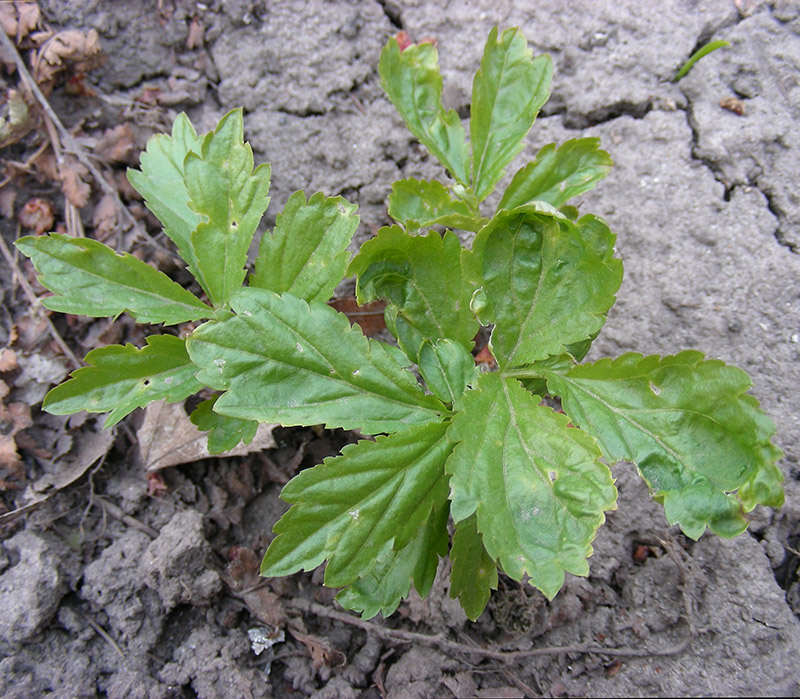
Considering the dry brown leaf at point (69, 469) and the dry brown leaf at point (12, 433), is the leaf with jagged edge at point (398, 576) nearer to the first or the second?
the dry brown leaf at point (69, 469)

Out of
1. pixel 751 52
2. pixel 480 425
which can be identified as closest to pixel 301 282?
pixel 480 425

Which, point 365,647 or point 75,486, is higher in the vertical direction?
point 75,486

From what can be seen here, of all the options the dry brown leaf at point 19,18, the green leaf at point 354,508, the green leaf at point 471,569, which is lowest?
the green leaf at point 471,569

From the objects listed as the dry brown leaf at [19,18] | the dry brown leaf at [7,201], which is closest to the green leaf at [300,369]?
the dry brown leaf at [7,201]

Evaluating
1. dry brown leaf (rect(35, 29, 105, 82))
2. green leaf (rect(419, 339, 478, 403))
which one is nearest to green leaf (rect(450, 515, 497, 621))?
green leaf (rect(419, 339, 478, 403))

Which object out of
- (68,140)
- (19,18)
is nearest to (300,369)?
(68,140)

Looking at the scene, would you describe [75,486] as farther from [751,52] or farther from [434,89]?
[751,52]
